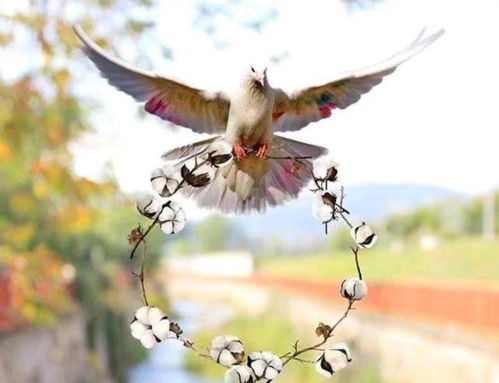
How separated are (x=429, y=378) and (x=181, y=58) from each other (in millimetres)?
1732

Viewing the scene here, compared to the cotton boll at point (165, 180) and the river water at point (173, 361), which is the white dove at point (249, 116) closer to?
the cotton boll at point (165, 180)

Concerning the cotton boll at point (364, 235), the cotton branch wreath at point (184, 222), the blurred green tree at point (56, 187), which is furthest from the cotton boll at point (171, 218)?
the blurred green tree at point (56, 187)

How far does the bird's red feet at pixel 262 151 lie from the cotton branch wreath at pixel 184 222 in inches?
0.7

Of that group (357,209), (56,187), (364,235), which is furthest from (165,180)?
(56,187)

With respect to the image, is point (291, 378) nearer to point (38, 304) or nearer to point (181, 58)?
point (38, 304)

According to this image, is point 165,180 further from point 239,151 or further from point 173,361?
point 173,361

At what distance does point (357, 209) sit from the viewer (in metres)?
0.87

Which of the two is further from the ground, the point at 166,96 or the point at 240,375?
the point at 166,96

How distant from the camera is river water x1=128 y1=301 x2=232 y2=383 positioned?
2539mm

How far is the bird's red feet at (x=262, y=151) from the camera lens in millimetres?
596

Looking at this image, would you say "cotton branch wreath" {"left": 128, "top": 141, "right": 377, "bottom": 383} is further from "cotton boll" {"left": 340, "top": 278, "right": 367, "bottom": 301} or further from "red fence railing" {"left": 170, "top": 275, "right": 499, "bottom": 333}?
"red fence railing" {"left": 170, "top": 275, "right": 499, "bottom": 333}

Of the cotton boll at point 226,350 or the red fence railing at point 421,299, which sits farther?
the red fence railing at point 421,299

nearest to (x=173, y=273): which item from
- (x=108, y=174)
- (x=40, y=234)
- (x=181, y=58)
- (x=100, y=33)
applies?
(x=40, y=234)

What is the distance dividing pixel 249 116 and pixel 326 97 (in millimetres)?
71
